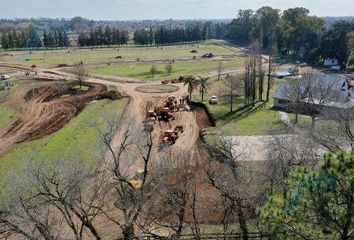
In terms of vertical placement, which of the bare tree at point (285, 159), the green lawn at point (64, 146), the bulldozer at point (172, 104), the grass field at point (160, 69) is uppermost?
the bare tree at point (285, 159)

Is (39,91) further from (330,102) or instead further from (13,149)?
(330,102)

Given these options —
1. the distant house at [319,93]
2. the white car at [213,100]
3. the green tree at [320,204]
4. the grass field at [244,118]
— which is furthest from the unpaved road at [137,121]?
the green tree at [320,204]

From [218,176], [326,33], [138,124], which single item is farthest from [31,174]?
[326,33]

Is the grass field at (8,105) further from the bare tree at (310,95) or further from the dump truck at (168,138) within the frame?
the bare tree at (310,95)

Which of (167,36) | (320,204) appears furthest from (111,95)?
(167,36)

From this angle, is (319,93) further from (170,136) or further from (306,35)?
(306,35)

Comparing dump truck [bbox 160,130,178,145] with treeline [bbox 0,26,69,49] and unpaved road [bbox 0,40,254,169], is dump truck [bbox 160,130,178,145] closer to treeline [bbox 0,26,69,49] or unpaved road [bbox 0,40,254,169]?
unpaved road [bbox 0,40,254,169]

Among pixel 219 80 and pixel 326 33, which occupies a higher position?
pixel 326 33
